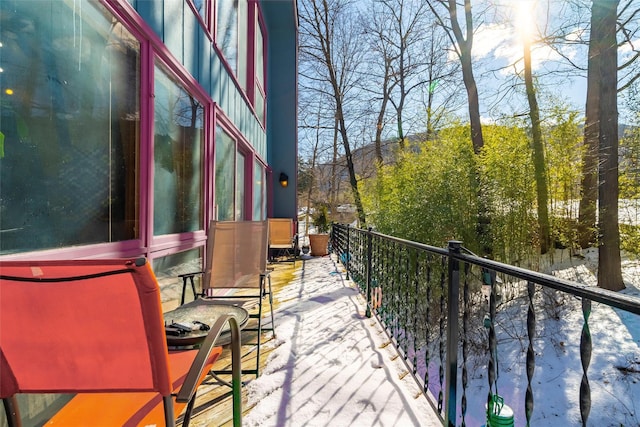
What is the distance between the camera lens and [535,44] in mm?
5688

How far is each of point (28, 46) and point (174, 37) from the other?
141 centimetres

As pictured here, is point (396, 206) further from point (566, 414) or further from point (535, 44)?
point (535, 44)

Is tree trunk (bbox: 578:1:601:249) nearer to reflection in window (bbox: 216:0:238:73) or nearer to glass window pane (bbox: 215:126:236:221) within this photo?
glass window pane (bbox: 215:126:236:221)

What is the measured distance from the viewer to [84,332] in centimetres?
89

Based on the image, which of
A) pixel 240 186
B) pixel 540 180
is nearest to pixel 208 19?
pixel 240 186

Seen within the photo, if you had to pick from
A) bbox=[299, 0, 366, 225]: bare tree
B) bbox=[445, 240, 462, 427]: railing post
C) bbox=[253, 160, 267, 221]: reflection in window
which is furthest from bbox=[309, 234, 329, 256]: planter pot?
bbox=[445, 240, 462, 427]: railing post

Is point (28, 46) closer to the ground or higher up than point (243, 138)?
closer to the ground

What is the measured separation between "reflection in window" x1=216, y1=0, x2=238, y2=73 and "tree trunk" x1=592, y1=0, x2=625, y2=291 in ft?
16.9

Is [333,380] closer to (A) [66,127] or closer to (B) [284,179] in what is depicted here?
(A) [66,127]

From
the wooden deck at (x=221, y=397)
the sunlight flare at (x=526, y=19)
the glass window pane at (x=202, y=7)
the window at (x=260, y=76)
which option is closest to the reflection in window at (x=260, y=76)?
the window at (x=260, y=76)

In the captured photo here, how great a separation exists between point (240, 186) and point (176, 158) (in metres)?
2.44

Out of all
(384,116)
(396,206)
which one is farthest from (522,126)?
(384,116)

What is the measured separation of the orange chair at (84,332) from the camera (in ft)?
2.74

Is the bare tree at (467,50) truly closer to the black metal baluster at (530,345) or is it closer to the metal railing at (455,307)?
the metal railing at (455,307)
